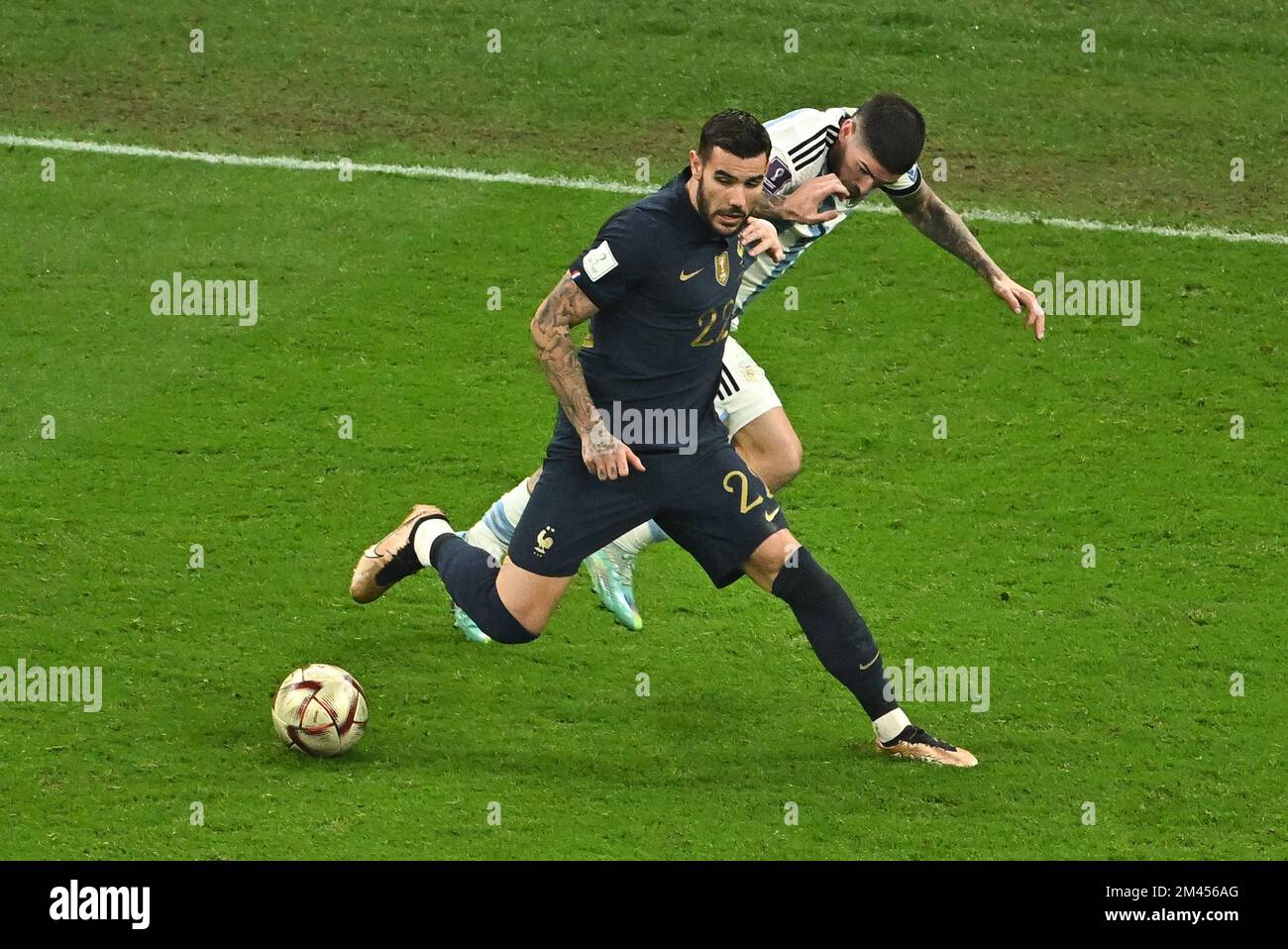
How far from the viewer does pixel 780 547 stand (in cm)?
742

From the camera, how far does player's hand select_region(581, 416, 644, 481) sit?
23.2 ft

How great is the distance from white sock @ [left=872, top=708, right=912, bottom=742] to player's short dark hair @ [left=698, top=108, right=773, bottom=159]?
2.26 m

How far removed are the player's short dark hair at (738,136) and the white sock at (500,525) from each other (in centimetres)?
200

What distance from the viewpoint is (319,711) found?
292 inches

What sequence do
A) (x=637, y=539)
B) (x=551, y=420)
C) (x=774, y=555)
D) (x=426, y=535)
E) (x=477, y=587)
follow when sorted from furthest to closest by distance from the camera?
1. (x=551, y=420)
2. (x=637, y=539)
3. (x=426, y=535)
4. (x=477, y=587)
5. (x=774, y=555)

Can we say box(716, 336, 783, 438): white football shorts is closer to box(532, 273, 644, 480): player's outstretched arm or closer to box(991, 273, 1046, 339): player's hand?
box(991, 273, 1046, 339): player's hand

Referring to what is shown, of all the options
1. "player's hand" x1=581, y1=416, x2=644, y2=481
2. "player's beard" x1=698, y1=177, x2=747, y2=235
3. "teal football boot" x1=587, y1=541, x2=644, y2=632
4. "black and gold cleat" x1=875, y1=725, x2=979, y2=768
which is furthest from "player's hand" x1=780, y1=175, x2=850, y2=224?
"black and gold cleat" x1=875, y1=725, x2=979, y2=768

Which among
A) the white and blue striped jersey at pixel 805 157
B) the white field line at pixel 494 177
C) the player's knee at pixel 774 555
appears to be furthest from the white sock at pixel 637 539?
the white field line at pixel 494 177

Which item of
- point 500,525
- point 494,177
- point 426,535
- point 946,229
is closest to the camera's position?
point 426,535

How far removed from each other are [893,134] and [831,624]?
6.60 ft

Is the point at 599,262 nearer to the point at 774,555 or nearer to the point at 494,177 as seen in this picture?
the point at 774,555

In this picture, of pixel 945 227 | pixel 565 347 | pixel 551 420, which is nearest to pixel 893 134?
pixel 945 227

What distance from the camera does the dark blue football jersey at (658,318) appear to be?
7.07m

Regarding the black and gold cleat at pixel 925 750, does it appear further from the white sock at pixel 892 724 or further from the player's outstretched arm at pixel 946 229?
the player's outstretched arm at pixel 946 229
